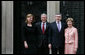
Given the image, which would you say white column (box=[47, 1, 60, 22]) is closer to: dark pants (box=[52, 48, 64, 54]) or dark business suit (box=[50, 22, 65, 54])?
dark business suit (box=[50, 22, 65, 54])

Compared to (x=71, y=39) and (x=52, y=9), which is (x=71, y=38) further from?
(x=52, y=9)

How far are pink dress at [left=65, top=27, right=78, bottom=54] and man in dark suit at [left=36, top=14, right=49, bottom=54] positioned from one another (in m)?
0.71

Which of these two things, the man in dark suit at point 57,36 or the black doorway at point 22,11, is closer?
the man in dark suit at point 57,36

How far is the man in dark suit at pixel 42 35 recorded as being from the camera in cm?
1147

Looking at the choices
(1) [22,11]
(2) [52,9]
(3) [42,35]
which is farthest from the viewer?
(1) [22,11]

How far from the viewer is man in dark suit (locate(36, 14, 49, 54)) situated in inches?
452

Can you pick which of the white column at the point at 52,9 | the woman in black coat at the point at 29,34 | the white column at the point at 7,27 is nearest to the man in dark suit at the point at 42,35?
the woman in black coat at the point at 29,34

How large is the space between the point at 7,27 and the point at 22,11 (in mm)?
969

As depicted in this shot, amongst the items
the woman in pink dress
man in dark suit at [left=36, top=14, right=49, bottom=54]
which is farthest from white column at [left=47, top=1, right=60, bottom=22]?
the woman in pink dress

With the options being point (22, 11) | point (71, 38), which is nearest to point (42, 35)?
point (71, 38)

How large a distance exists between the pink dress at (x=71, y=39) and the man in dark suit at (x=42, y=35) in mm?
706

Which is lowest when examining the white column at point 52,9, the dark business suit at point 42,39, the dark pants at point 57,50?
the dark pants at point 57,50

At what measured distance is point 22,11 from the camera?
14.1 meters

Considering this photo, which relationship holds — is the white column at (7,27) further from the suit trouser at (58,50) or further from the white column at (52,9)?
the suit trouser at (58,50)
